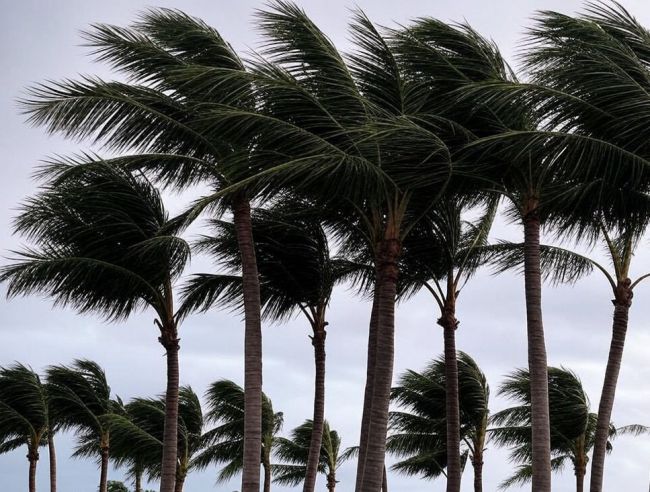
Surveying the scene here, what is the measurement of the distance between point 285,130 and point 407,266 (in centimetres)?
730

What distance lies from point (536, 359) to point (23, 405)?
2605 cm

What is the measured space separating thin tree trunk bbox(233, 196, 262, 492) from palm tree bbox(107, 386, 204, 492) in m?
16.8

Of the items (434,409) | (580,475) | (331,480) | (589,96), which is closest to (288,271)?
(589,96)

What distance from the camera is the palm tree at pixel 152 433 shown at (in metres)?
32.2

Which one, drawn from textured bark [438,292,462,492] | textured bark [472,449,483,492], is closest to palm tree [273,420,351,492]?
textured bark [472,449,483,492]

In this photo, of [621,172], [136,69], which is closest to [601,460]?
[621,172]

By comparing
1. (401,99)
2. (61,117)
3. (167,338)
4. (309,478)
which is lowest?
(309,478)

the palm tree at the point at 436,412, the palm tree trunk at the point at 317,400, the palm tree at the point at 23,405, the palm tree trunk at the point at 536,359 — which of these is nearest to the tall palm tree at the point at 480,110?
the palm tree trunk at the point at 536,359

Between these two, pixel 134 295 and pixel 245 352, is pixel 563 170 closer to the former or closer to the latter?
pixel 245 352

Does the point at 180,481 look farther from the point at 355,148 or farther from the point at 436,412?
the point at 355,148

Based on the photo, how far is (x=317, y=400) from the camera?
71.5 ft

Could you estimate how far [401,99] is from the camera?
15234 millimetres

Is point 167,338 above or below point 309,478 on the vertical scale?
above

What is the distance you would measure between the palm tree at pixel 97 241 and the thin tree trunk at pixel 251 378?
2346mm
